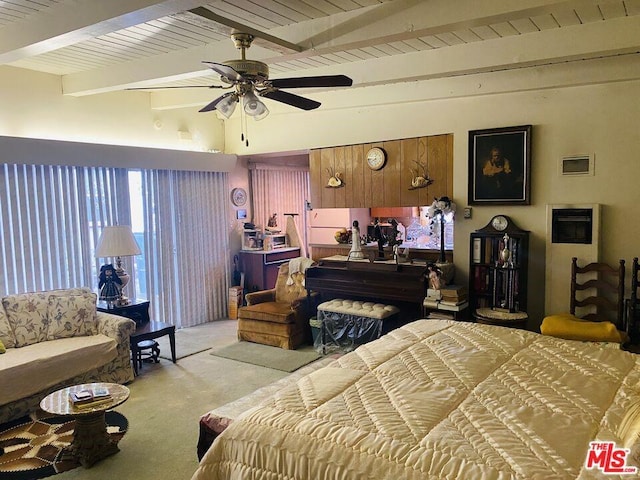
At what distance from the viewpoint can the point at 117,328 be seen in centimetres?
418

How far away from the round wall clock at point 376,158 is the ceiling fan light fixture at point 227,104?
8.31 ft

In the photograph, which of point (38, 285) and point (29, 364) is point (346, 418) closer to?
point (29, 364)

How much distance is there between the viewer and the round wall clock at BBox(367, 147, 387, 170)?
17.4 ft

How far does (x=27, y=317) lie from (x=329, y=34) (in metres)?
3.36

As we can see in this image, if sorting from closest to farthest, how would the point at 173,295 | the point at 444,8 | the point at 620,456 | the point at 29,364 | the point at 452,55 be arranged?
the point at 620,456, the point at 444,8, the point at 29,364, the point at 452,55, the point at 173,295

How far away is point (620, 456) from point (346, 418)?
2.99 ft

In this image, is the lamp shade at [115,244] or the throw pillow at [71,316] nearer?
the throw pillow at [71,316]

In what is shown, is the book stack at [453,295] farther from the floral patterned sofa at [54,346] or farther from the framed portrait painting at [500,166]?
the floral patterned sofa at [54,346]

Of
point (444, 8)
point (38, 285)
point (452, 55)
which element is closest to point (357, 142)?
point (452, 55)

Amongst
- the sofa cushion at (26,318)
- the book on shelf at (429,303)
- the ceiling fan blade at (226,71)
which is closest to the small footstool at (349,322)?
the book on shelf at (429,303)

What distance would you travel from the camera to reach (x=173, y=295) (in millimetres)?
5984

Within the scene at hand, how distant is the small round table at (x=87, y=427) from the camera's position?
2.87 m

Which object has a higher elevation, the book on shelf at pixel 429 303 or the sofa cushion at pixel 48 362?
the book on shelf at pixel 429 303

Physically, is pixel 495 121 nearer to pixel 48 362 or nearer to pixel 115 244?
pixel 115 244
